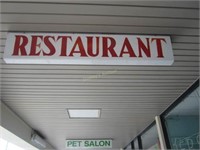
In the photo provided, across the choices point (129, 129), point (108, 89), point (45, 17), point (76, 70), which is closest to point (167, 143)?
point (129, 129)

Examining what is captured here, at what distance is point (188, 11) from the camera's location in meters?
1.56

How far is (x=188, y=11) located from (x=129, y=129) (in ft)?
10.9

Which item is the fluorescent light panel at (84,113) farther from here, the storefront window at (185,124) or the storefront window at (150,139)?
the storefront window at (150,139)

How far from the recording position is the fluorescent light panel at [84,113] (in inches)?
130

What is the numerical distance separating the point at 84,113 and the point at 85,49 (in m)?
2.15

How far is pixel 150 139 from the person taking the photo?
4.71 metres

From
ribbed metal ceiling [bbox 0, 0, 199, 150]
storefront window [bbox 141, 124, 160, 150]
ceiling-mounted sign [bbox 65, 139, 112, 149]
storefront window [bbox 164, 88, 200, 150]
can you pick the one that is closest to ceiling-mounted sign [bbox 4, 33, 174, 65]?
ribbed metal ceiling [bbox 0, 0, 199, 150]

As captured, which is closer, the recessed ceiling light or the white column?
the recessed ceiling light

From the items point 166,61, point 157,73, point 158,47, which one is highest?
point 157,73

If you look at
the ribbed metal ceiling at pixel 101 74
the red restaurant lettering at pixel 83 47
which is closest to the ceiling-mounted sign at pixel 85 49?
the red restaurant lettering at pixel 83 47

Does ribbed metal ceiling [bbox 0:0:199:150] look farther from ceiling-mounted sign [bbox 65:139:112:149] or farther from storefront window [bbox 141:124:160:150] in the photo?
ceiling-mounted sign [bbox 65:139:112:149]

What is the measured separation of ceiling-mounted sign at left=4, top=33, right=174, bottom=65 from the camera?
4.61ft

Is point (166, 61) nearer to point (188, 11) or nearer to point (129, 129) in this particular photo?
point (188, 11)

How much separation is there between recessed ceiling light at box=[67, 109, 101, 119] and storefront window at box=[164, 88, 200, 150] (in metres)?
1.26
